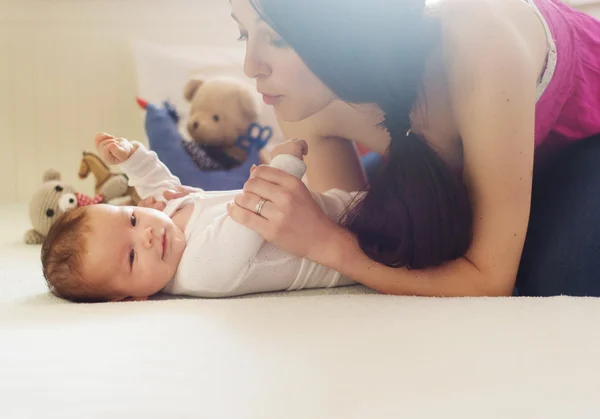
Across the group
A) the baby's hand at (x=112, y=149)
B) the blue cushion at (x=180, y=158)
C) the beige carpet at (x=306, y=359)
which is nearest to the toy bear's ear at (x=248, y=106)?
the blue cushion at (x=180, y=158)

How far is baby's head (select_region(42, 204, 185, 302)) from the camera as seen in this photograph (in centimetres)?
86

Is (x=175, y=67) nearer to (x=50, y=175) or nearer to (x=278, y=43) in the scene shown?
(x=50, y=175)

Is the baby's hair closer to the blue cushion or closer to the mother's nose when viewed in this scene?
the mother's nose

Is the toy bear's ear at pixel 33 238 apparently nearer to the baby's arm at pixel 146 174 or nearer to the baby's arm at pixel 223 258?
the baby's arm at pixel 146 174

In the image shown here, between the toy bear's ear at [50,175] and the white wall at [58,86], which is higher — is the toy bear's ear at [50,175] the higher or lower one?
the lower one

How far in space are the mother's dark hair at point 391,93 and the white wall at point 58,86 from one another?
160 cm

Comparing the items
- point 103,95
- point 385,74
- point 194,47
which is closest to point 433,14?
point 385,74

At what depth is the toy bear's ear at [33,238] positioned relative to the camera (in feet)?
4.84

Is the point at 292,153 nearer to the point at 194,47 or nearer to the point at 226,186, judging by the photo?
the point at 226,186

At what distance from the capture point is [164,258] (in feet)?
2.95

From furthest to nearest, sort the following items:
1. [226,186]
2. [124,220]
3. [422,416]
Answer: [226,186] → [124,220] → [422,416]

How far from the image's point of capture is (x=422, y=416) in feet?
1.44

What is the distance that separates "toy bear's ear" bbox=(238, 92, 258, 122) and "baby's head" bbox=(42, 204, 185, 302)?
981 millimetres

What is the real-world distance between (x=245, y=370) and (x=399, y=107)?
46 cm
